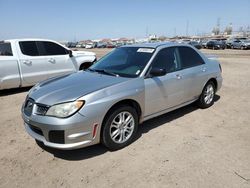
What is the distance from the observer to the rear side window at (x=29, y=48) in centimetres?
751

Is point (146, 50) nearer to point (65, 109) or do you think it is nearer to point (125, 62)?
point (125, 62)

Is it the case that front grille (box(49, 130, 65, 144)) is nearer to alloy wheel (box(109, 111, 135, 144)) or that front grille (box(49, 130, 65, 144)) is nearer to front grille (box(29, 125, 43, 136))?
front grille (box(29, 125, 43, 136))

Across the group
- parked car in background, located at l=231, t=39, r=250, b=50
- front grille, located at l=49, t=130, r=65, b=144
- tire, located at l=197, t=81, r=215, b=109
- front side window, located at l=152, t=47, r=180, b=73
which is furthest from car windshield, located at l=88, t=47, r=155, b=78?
parked car in background, located at l=231, t=39, r=250, b=50

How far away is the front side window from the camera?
441cm

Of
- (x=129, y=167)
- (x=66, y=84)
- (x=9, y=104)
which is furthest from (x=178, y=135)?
(x=9, y=104)

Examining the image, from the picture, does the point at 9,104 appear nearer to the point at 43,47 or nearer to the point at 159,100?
the point at 43,47

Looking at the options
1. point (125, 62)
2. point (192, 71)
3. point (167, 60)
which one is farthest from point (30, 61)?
point (192, 71)

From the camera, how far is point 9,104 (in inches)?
251

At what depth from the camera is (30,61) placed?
24.6 ft

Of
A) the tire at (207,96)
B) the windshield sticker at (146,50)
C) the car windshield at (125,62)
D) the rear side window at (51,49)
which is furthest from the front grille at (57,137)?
the rear side window at (51,49)

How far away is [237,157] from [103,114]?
2.04 meters

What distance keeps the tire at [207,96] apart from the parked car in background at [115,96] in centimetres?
22

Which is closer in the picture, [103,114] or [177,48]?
[103,114]

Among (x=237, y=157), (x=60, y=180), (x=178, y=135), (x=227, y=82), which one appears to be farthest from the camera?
(x=227, y=82)
